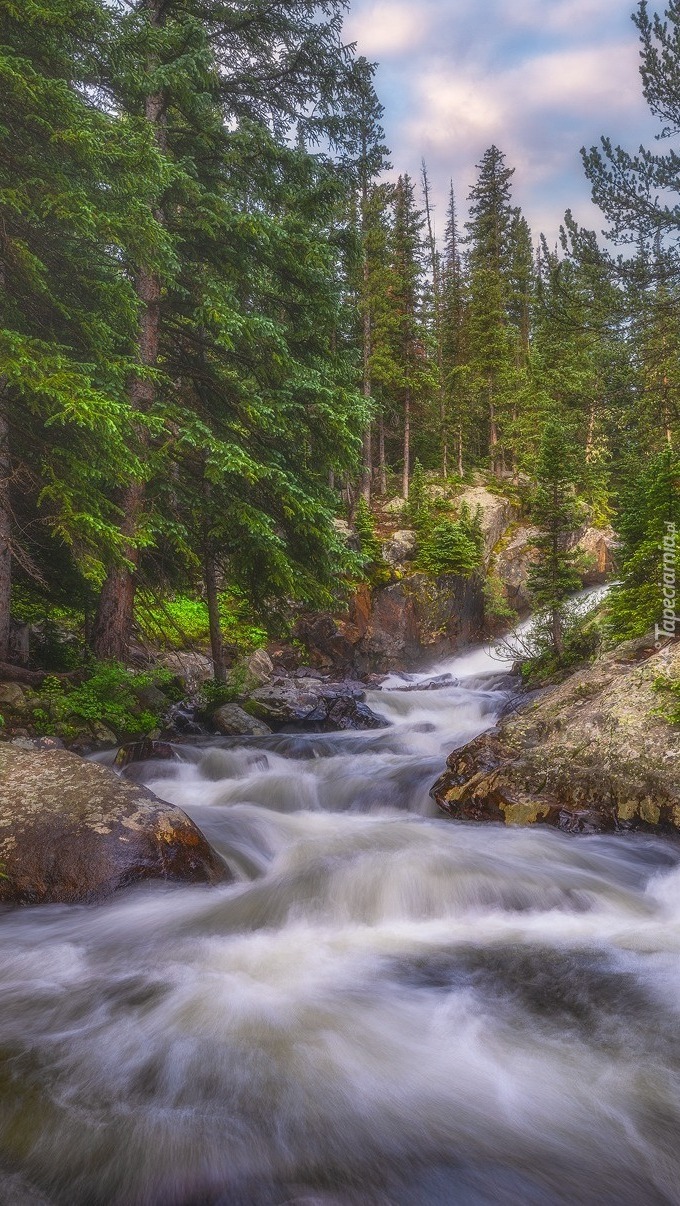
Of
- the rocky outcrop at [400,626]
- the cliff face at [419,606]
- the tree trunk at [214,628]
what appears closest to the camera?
the tree trunk at [214,628]

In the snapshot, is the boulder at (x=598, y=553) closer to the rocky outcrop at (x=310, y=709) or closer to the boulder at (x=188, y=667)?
the rocky outcrop at (x=310, y=709)

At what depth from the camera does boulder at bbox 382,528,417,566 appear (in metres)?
22.1

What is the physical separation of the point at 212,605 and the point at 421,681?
8.20 m

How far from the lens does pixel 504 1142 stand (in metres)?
2.82

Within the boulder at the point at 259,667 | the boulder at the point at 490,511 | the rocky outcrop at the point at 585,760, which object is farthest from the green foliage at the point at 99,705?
the boulder at the point at 490,511

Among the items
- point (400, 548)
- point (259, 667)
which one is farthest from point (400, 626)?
point (259, 667)

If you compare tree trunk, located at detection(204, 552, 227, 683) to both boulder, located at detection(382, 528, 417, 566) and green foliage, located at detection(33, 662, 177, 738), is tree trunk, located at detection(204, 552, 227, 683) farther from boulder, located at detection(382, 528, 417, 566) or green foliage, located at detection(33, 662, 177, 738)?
boulder, located at detection(382, 528, 417, 566)

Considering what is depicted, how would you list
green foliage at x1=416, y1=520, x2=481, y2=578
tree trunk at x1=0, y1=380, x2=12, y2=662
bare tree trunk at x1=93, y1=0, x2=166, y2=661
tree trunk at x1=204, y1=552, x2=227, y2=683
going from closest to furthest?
tree trunk at x1=0, y1=380, x2=12, y2=662 → bare tree trunk at x1=93, y1=0, x2=166, y2=661 → tree trunk at x1=204, y1=552, x2=227, y2=683 → green foliage at x1=416, y1=520, x2=481, y2=578

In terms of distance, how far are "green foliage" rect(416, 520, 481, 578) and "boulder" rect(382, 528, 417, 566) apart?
1.71 feet

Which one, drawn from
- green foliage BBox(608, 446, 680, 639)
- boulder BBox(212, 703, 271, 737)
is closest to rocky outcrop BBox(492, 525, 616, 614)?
green foliage BBox(608, 446, 680, 639)

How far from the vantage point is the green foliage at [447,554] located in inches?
856

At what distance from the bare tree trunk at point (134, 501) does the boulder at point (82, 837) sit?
162 inches

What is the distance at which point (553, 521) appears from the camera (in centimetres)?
1048

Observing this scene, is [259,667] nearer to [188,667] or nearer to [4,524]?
[188,667]
